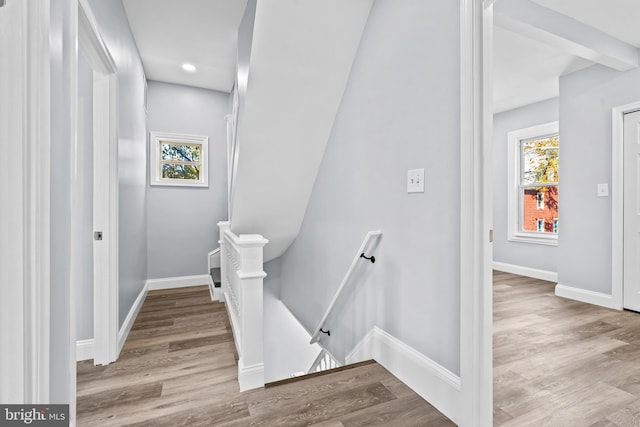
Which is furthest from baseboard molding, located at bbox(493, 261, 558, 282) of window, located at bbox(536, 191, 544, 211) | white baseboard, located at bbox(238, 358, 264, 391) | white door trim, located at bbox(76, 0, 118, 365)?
white door trim, located at bbox(76, 0, 118, 365)

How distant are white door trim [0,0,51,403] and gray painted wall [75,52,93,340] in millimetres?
1397

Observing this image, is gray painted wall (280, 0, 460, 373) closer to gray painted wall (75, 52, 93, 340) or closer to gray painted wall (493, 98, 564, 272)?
gray painted wall (75, 52, 93, 340)

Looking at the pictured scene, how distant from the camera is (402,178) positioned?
1753mm

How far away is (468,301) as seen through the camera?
4.30 ft

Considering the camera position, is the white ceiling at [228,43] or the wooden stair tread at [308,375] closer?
the wooden stair tread at [308,375]

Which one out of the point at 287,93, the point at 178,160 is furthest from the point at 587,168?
the point at 178,160

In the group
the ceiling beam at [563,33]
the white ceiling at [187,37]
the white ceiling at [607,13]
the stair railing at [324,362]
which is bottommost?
the stair railing at [324,362]

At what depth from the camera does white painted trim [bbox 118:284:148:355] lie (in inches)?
89.3

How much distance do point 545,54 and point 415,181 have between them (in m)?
2.71

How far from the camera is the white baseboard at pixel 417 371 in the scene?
1.41 metres

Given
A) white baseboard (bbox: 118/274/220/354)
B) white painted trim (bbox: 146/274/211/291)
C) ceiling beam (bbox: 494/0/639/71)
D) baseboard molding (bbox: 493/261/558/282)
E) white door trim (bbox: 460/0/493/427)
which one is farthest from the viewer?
baseboard molding (bbox: 493/261/558/282)

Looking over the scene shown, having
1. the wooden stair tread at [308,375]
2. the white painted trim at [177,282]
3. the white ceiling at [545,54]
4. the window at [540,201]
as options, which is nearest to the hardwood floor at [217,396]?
the wooden stair tread at [308,375]

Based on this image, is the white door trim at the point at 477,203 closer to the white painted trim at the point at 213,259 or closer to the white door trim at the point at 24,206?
the white door trim at the point at 24,206

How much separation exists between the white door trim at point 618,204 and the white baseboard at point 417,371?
2.87 metres
